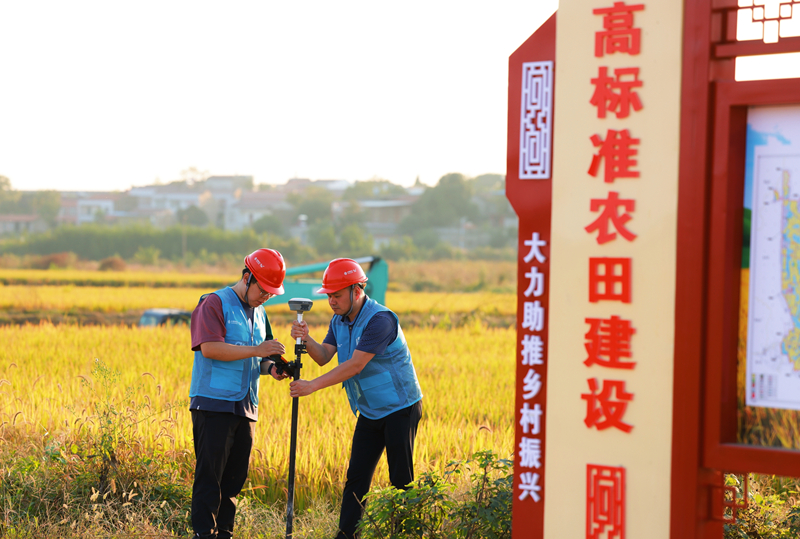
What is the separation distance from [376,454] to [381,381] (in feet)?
1.59

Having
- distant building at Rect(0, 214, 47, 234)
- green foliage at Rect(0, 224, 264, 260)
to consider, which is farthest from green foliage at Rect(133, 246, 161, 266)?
distant building at Rect(0, 214, 47, 234)

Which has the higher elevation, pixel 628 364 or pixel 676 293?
pixel 676 293

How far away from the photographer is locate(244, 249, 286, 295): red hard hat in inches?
168

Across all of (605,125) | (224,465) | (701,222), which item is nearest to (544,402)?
(701,222)

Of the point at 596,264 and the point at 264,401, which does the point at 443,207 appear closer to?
the point at 264,401

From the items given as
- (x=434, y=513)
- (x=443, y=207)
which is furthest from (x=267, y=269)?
(x=443, y=207)

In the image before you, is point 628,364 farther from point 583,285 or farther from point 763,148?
point 763,148

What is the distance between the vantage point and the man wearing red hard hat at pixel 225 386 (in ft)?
13.6

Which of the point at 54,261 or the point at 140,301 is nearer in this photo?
the point at 140,301

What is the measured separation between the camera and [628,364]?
297 cm

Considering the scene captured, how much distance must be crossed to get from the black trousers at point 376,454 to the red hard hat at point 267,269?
971 mm

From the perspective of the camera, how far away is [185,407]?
7016mm

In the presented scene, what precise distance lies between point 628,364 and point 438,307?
20956 mm

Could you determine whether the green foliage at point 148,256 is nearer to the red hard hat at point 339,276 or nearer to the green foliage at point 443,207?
the green foliage at point 443,207
